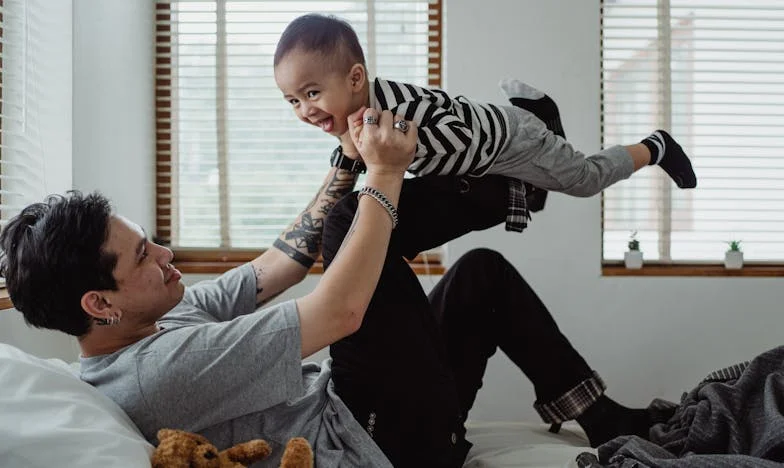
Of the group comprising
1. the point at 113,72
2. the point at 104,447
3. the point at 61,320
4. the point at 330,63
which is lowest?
the point at 104,447

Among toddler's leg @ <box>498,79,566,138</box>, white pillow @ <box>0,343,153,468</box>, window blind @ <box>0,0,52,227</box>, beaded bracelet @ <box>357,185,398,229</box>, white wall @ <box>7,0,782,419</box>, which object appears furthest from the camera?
white wall @ <box>7,0,782,419</box>

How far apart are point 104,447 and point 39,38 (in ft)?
5.11

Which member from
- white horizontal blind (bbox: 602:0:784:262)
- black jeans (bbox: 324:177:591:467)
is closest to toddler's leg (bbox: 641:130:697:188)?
black jeans (bbox: 324:177:591:467)

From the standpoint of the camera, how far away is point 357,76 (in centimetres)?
161

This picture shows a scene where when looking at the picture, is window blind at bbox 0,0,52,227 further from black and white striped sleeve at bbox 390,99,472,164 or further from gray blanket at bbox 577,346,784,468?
gray blanket at bbox 577,346,784,468

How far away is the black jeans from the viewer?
1.40m

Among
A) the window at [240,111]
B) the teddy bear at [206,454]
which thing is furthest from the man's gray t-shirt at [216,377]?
the window at [240,111]

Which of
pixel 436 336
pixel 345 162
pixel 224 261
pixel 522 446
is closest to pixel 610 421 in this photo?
pixel 522 446

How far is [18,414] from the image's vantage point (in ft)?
3.09

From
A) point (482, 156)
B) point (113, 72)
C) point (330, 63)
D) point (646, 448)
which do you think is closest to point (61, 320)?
point (330, 63)

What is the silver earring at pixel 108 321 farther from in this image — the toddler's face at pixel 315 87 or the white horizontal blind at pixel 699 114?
the white horizontal blind at pixel 699 114

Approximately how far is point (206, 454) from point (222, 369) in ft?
0.50

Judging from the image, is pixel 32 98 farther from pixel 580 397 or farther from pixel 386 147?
pixel 580 397

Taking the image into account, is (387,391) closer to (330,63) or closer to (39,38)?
(330,63)
